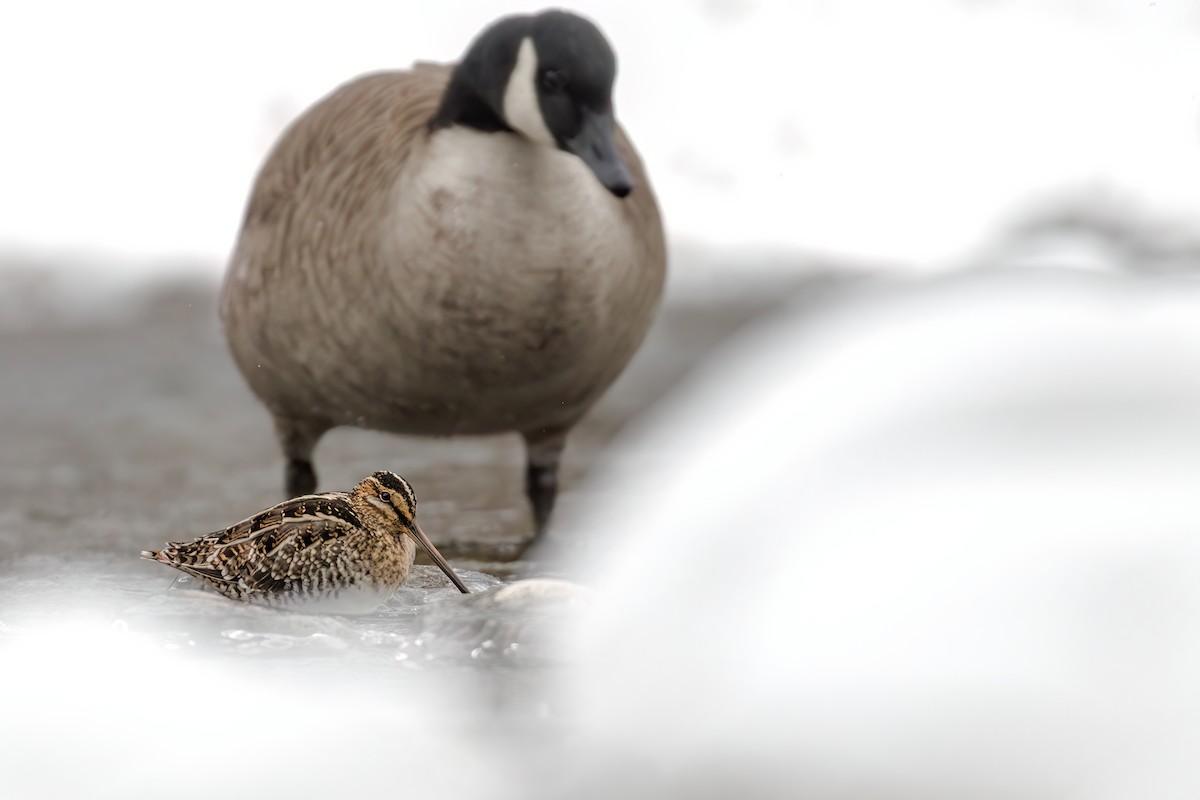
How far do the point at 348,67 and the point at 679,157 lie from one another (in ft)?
4.13

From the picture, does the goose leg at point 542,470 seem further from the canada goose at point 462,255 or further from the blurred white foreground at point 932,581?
the blurred white foreground at point 932,581

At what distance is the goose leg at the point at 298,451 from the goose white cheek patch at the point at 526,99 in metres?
0.97

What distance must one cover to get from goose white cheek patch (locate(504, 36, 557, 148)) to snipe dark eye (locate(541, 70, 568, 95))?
0.04 m

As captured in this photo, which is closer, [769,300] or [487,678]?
[487,678]

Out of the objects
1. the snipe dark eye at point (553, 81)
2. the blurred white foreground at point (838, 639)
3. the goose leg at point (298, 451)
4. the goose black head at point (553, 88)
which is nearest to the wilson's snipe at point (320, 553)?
the blurred white foreground at point (838, 639)

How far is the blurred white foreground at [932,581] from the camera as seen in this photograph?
54.8 inches

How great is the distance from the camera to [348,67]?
230 inches

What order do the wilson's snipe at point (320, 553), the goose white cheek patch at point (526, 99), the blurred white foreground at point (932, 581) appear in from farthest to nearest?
1. the goose white cheek patch at point (526, 99)
2. the wilson's snipe at point (320, 553)
3. the blurred white foreground at point (932, 581)

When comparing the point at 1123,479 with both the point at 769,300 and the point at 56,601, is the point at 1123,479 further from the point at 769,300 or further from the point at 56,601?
the point at 769,300

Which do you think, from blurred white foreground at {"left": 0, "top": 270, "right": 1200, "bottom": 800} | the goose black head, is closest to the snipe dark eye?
the goose black head

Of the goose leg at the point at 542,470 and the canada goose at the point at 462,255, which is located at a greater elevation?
the canada goose at the point at 462,255

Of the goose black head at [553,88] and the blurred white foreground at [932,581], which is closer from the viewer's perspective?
the blurred white foreground at [932,581]

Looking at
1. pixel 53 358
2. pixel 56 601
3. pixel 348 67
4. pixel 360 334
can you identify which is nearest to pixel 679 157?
pixel 348 67

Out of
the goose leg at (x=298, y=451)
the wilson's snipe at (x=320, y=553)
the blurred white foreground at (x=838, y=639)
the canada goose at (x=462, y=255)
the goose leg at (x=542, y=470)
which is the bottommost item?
the blurred white foreground at (x=838, y=639)
